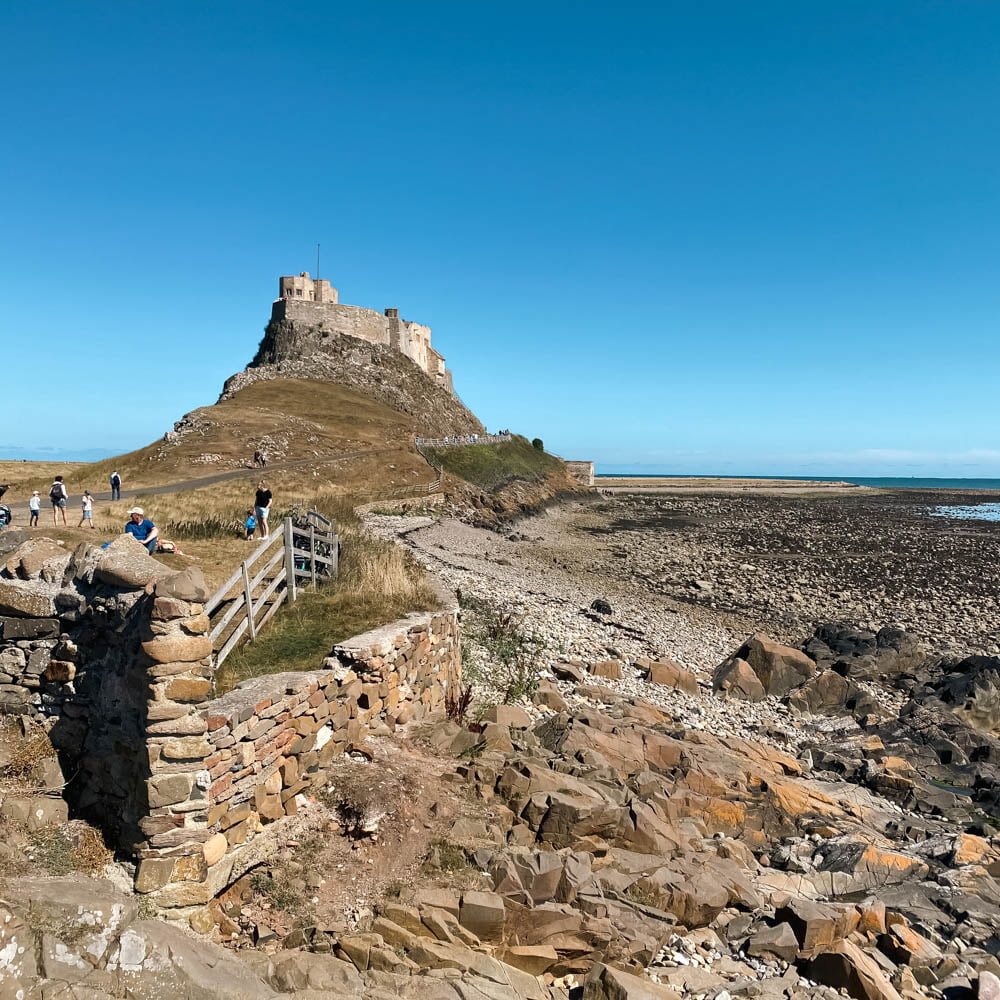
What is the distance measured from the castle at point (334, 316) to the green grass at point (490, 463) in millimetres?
24116

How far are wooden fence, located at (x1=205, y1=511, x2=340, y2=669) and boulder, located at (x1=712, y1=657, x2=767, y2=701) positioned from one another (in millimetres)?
9555

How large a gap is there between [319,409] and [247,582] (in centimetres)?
6021

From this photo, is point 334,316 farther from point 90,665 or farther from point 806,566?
point 90,665

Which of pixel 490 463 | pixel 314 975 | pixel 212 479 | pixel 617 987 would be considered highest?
pixel 490 463

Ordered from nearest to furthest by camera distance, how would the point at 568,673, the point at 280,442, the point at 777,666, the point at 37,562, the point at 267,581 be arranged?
the point at 37,562 < the point at 267,581 < the point at 568,673 < the point at 777,666 < the point at 280,442

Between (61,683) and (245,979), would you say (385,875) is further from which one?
(61,683)

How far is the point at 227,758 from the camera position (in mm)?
6617

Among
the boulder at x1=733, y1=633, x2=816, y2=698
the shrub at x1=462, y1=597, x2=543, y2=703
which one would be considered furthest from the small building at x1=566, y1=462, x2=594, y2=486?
the shrub at x1=462, y1=597, x2=543, y2=703

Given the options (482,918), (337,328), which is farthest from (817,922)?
(337,328)

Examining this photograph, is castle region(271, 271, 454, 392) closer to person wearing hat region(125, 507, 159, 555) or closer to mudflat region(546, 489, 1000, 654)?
mudflat region(546, 489, 1000, 654)

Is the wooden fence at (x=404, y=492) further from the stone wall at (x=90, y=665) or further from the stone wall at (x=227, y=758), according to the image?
the stone wall at (x=90, y=665)

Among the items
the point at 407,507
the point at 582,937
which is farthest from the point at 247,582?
the point at 407,507

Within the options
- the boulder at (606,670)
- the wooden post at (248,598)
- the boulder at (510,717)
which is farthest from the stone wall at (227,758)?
the boulder at (606,670)

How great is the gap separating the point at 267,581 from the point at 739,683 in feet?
36.6
